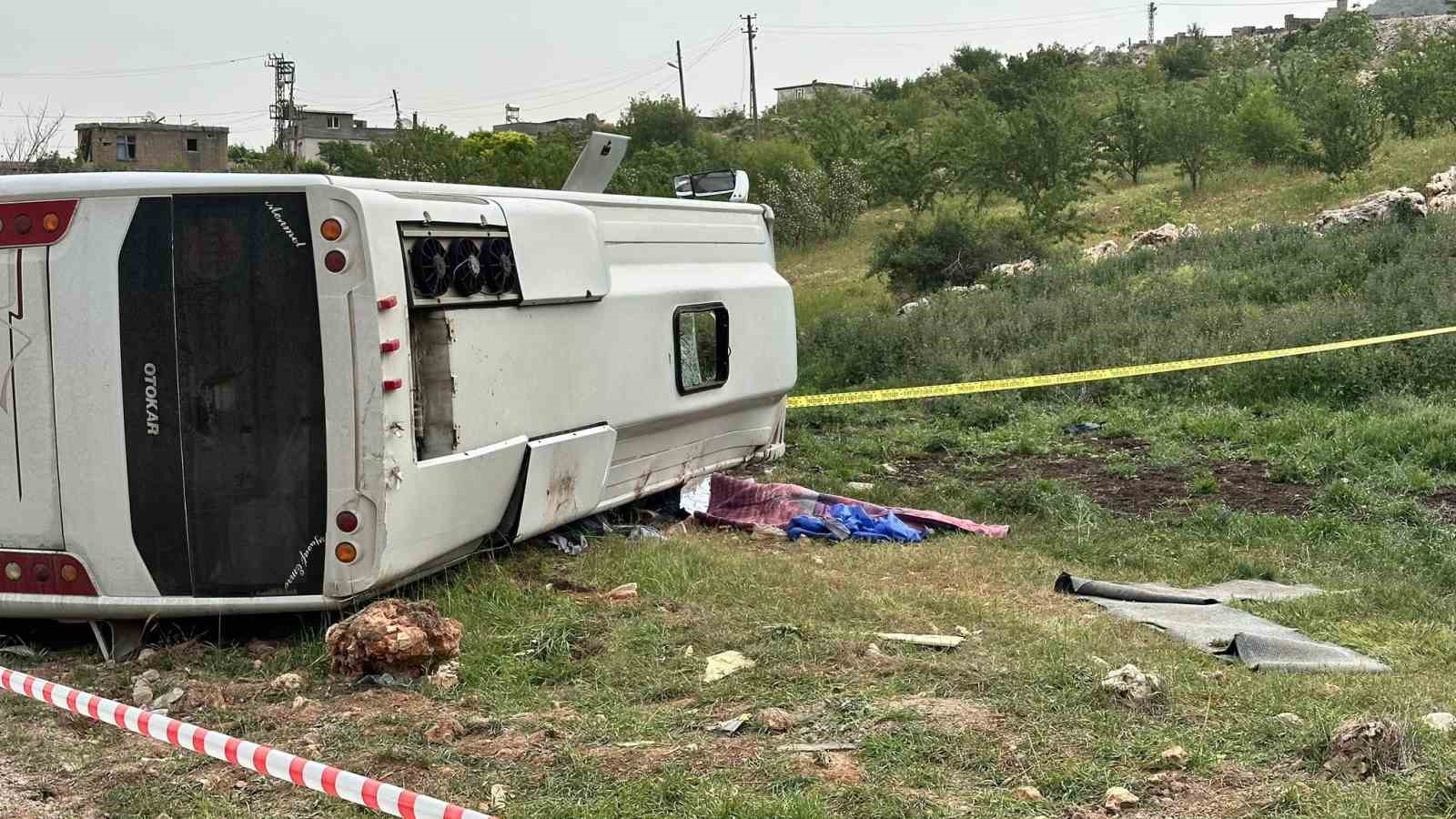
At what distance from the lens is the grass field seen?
4.05 m

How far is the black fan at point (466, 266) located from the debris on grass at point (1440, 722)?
4049 mm

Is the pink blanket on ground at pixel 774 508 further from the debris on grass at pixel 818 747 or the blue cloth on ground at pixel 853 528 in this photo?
the debris on grass at pixel 818 747

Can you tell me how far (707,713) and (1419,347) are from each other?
394 inches

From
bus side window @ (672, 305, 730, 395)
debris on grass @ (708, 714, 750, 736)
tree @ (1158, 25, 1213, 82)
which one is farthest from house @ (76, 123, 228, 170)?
debris on grass @ (708, 714, 750, 736)

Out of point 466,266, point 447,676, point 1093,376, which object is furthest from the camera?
point 1093,376

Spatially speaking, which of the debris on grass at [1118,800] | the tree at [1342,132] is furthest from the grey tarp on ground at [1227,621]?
the tree at [1342,132]

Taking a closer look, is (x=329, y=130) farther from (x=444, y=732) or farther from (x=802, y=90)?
(x=444, y=732)

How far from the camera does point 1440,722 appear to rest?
4.36 meters

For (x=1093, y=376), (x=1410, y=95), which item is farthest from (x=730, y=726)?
(x=1410, y=95)

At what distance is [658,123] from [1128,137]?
31.2 m

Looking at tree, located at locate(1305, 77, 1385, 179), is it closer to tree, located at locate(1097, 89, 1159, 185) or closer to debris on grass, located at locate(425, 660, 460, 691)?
tree, located at locate(1097, 89, 1159, 185)

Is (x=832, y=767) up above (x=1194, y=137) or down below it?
below

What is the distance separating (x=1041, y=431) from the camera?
12.2 m

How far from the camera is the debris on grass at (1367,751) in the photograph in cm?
389
